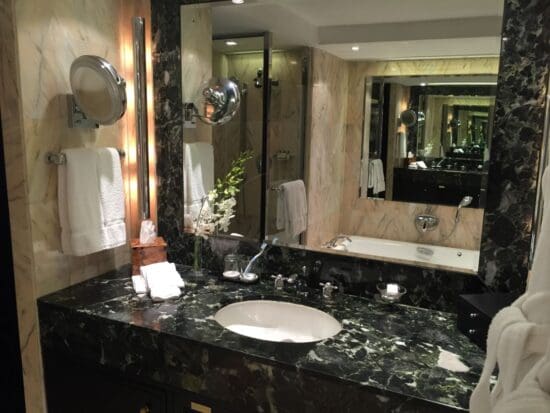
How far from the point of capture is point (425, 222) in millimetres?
1745

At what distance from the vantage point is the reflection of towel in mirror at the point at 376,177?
182 cm

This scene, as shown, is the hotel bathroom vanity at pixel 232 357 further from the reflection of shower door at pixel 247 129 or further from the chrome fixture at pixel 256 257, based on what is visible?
the reflection of shower door at pixel 247 129

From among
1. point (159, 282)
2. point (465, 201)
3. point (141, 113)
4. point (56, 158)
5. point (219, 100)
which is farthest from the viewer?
point (141, 113)

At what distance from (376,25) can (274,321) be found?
4.07 feet

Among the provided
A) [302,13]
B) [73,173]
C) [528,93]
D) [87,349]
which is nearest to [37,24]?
[73,173]

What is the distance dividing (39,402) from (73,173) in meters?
0.99

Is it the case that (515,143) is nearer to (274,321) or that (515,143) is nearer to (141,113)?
(274,321)

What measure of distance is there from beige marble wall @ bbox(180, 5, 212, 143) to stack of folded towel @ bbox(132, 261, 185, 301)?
0.63 metres

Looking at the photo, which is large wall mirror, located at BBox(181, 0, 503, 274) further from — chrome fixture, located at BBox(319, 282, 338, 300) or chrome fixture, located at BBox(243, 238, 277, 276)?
chrome fixture, located at BBox(319, 282, 338, 300)

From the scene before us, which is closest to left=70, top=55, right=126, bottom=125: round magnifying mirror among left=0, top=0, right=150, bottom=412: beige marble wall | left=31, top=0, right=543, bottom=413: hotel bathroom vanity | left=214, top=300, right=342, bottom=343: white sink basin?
left=0, top=0, right=150, bottom=412: beige marble wall

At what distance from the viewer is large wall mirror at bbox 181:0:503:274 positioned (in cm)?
162

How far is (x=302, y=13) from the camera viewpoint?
1.82m

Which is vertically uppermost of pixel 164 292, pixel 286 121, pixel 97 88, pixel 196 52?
pixel 196 52

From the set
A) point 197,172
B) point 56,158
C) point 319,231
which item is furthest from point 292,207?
point 56,158
